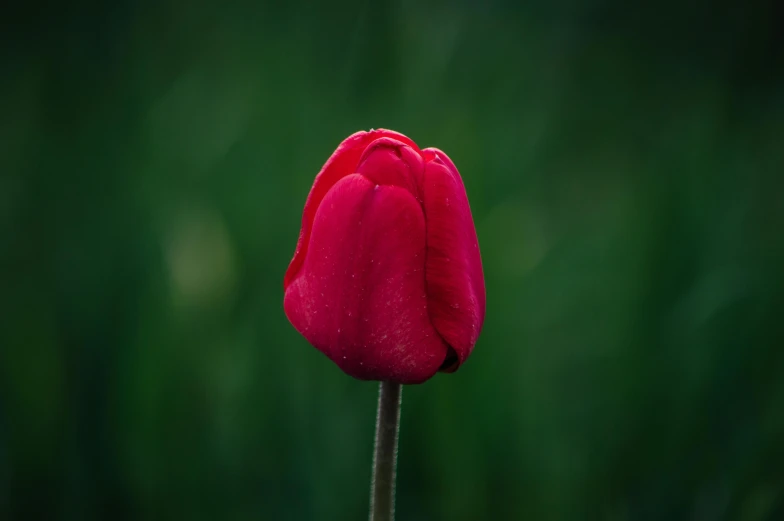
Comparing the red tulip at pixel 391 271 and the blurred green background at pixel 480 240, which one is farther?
the blurred green background at pixel 480 240

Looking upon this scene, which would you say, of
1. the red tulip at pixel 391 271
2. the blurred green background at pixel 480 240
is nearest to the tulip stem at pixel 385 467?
the red tulip at pixel 391 271

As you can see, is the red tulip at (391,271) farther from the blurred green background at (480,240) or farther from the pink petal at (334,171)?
the blurred green background at (480,240)

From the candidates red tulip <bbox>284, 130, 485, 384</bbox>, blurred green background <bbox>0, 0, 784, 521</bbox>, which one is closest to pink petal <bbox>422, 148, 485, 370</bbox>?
red tulip <bbox>284, 130, 485, 384</bbox>

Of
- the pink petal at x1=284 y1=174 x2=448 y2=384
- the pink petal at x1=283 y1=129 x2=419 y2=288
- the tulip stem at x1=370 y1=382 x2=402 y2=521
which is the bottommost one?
the tulip stem at x1=370 y1=382 x2=402 y2=521

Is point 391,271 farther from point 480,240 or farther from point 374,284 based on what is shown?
point 480,240

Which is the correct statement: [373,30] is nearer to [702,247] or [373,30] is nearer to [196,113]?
[196,113]

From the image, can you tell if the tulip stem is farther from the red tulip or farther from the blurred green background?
the blurred green background
